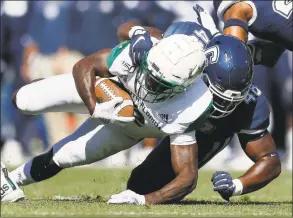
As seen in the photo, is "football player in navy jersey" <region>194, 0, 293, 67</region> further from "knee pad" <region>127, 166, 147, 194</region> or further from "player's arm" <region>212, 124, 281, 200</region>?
"knee pad" <region>127, 166, 147, 194</region>

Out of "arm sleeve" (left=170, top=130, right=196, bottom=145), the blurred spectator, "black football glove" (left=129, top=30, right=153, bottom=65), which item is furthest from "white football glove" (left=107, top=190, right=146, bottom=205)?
the blurred spectator

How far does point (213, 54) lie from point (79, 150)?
975 mm

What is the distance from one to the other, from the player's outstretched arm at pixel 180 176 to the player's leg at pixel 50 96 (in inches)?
27.8

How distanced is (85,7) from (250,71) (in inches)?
221

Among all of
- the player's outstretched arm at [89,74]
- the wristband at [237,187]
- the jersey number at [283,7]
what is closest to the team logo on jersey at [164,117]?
the player's outstretched arm at [89,74]

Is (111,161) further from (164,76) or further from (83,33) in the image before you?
(164,76)

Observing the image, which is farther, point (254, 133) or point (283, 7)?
point (283, 7)

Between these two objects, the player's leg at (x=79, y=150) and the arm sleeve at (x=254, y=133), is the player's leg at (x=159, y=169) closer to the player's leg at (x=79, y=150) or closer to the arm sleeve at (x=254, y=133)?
the arm sleeve at (x=254, y=133)

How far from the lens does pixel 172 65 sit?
5293 millimetres

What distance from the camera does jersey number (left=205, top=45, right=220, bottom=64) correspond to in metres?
5.68

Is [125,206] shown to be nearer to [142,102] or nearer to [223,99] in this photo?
[142,102]

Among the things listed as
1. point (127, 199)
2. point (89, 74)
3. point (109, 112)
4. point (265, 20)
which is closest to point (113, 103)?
point (109, 112)

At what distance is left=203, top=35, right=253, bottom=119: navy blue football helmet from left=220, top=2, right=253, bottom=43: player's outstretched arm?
685mm

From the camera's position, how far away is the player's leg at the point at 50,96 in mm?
5793
